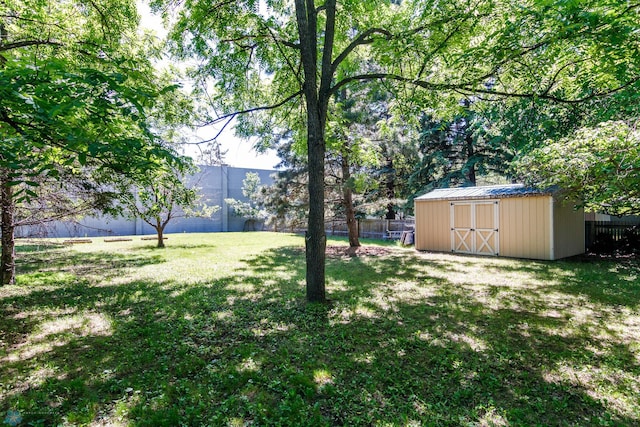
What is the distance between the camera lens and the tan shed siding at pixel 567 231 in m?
9.81

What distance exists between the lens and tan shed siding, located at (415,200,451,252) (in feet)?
39.5

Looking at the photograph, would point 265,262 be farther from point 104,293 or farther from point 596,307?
point 596,307

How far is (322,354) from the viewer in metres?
3.27

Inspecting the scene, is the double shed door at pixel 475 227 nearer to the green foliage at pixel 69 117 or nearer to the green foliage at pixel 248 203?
the green foliage at pixel 69 117

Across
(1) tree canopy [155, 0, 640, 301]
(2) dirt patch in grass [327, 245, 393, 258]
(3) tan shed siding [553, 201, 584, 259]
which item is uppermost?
(1) tree canopy [155, 0, 640, 301]

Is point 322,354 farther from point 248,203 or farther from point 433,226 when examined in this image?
point 248,203

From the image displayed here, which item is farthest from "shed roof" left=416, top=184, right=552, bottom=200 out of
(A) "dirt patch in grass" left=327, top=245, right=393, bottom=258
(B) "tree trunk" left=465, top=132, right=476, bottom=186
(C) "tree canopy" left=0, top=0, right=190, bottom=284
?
(C) "tree canopy" left=0, top=0, right=190, bottom=284

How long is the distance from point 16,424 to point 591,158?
7.32 meters

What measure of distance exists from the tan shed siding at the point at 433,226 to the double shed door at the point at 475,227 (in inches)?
9.9

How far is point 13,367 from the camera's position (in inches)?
116

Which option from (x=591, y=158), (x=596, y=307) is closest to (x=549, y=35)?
(x=591, y=158)

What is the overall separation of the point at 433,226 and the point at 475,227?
1.63m

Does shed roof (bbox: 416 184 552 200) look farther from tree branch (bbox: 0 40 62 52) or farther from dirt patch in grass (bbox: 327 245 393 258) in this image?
tree branch (bbox: 0 40 62 52)

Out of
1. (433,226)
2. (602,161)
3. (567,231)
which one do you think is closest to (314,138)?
(602,161)
